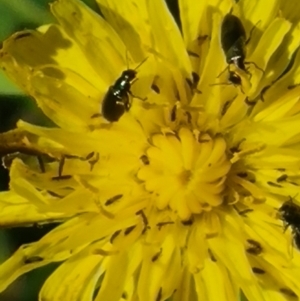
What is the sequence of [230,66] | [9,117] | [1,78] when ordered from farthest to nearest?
[9,117] < [1,78] < [230,66]

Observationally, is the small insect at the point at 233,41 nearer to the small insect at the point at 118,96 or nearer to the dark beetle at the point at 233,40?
the dark beetle at the point at 233,40

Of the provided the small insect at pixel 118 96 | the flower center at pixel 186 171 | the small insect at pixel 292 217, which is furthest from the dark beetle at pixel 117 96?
the small insect at pixel 292 217

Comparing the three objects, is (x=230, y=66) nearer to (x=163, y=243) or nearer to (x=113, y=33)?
(x=113, y=33)

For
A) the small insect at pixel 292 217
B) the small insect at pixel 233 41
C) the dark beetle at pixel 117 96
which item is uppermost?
the small insect at pixel 233 41

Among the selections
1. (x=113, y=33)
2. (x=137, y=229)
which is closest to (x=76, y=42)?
(x=113, y=33)

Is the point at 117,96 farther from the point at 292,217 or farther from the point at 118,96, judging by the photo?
the point at 292,217
